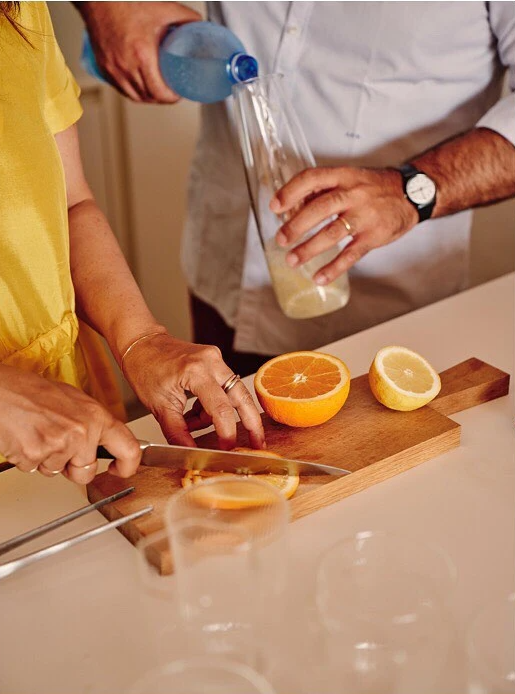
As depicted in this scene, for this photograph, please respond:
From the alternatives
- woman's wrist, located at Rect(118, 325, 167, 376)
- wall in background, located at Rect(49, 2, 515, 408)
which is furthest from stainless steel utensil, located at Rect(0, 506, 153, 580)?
wall in background, located at Rect(49, 2, 515, 408)

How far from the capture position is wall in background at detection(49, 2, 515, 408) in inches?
90.9

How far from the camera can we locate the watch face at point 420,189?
1.32 meters

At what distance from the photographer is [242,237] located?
5.62 ft

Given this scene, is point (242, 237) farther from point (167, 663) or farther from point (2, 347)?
point (167, 663)

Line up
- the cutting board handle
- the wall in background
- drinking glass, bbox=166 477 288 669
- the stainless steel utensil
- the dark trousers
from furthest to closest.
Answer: the wall in background
the dark trousers
the cutting board handle
the stainless steel utensil
drinking glass, bbox=166 477 288 669

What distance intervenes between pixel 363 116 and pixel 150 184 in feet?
3.88

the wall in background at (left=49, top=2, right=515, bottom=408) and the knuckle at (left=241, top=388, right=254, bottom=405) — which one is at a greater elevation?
the knuckle at (left=241, top=388, right=254, bottom=405)

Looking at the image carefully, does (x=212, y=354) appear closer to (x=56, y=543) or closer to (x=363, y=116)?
(x=56, y=543)

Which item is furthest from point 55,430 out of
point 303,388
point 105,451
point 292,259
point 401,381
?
point 292,259

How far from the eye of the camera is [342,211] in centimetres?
123

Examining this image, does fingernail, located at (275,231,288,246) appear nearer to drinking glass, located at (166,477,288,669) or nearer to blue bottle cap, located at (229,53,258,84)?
blue bottle cap, located at (229,53,258,84)

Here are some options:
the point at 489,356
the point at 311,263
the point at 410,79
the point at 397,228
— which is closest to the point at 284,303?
the point at 311,263

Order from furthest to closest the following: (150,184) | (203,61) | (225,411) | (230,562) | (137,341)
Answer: (150,184) < (203,61) < (137,341) < (225,411) < (230,562)

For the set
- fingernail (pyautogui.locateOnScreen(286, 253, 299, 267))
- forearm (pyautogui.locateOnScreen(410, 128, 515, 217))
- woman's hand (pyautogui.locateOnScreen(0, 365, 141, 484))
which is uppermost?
woman's hand (pyautogui.locateOnScreen(0, 365, 141, 484))
